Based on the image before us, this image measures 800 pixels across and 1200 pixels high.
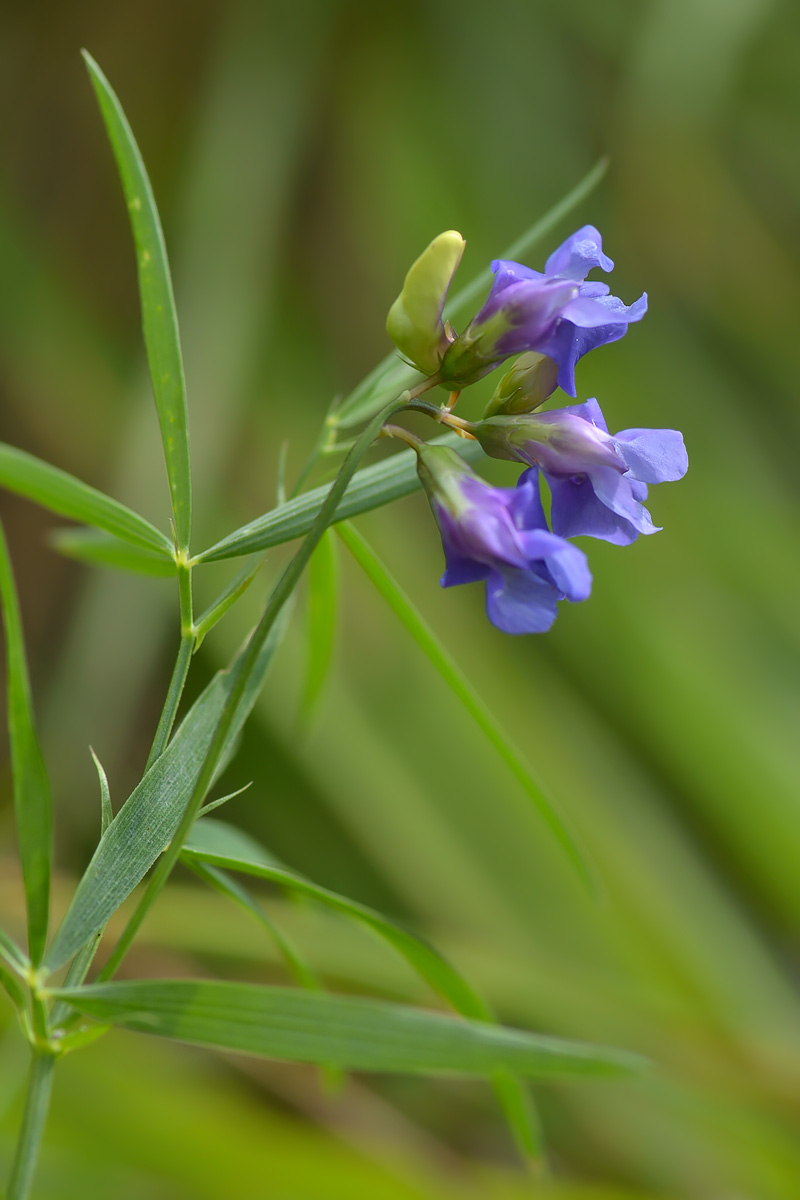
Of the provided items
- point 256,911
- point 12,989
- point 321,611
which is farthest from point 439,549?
point 12,989

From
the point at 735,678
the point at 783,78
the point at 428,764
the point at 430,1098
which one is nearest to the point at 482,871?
the point at 428,764

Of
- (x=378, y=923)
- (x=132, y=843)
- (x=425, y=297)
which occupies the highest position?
(x=425, y=297)

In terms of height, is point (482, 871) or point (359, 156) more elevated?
point (359, 156)

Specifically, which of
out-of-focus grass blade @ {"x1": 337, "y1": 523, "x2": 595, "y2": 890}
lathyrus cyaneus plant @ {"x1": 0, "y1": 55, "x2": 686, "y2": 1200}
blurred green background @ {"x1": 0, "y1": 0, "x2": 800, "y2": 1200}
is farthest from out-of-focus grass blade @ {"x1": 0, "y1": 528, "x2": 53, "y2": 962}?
blurred green background @ {"x1": 0, "y1": 0, "x2": 800, "y2": 1200}

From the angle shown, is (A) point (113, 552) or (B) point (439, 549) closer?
(A) point (113, 552)

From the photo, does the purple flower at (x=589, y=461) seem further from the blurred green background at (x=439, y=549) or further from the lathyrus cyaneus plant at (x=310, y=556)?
the blurred green background at (x=439, y=549)

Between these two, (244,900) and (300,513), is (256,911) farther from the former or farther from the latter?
(300,513)

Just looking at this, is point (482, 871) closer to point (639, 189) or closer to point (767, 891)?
point (767, 891)
